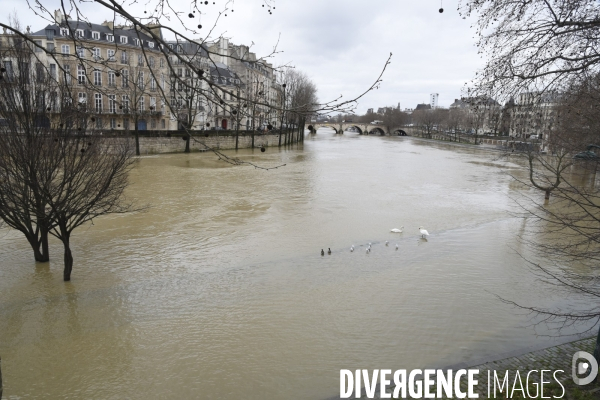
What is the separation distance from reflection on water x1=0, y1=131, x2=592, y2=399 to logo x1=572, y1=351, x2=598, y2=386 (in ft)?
4.28

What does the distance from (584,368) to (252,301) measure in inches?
222

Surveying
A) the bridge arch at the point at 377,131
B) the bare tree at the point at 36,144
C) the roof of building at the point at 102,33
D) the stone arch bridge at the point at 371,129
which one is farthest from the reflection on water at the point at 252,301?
the bridge arch at the point at 377,131

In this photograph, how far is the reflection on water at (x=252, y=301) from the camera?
659cm

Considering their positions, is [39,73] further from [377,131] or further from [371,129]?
[377,131]

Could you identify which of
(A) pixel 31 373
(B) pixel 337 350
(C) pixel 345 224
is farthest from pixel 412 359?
(C) pixel 345 224

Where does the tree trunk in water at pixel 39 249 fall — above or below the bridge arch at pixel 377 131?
below

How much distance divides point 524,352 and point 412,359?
172 centimetres

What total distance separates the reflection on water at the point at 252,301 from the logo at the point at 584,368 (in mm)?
1304

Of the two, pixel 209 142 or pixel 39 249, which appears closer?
pixel 39 249

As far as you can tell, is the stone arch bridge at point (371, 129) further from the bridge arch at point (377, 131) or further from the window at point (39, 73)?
the window at point (39, 73)

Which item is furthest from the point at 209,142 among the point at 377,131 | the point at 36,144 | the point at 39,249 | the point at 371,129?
the point at 377,131

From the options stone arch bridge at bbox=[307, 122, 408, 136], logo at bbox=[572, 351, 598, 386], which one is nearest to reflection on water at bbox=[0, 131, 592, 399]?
logo at bbox=[572, 351, 598, 386]

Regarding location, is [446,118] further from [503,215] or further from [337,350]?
[337,350]

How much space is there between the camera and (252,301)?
352 inches
